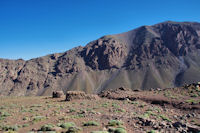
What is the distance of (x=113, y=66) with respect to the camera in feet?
579

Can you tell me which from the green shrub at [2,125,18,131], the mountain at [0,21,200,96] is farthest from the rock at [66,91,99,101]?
the mountain at [0,21,200,96]

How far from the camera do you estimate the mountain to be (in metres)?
145

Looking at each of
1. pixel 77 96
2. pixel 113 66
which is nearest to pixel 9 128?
pixel 77 96

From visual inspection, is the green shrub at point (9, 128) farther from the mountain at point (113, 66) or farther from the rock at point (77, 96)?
the mountain at point (113, 66)

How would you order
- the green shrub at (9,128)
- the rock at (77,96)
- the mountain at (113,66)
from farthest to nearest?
the mountain at (113,66) → the rock at (77,96) → the green shrub at (9,128)

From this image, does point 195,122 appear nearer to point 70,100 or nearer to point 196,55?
point 70,100

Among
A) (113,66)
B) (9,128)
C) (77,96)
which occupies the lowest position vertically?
(9,128)

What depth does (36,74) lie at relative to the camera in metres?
164

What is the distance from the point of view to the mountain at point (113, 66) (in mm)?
145000

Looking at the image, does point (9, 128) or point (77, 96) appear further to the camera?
point (77, 96)

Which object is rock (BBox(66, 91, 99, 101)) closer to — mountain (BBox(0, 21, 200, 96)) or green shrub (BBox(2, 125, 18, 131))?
green shrub (BBox(2, 125, 18, 131))

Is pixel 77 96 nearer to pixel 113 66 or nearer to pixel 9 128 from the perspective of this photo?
pixel 9 128

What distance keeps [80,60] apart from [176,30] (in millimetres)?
115797

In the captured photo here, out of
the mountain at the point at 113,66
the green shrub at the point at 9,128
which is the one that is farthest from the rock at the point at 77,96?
the mountain at the point at 113,66
